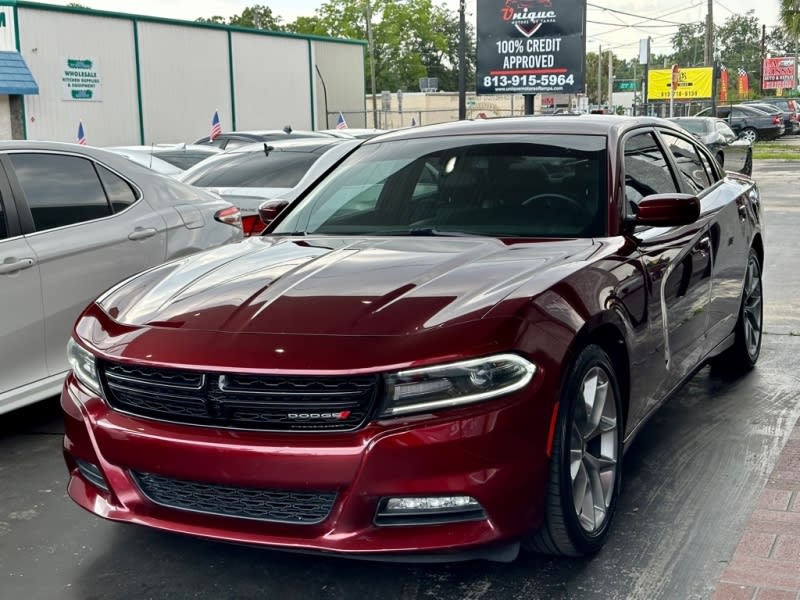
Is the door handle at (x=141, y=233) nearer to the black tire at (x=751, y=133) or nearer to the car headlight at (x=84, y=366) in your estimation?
the car headlight at (x=84, y=366)

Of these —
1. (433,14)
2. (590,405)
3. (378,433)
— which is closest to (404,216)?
(590,405)

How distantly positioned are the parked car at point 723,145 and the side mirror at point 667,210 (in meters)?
14.9

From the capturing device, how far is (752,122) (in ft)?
157

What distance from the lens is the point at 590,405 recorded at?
366 centimetres

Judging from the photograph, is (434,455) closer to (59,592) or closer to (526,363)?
(526,363)

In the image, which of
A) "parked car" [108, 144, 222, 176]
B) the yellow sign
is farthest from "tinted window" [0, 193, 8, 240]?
the yellow sign

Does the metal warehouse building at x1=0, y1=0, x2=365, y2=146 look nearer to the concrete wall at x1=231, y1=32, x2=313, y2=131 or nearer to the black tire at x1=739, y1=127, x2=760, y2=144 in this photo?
the concrete wall at x1=231, y1=32, x2=313, y2=131

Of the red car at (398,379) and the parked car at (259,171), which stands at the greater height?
the parked car at (259,171)

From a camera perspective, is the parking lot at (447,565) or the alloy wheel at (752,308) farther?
the alloy wheel at (752,308)

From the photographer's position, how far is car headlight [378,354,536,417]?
10.3 ft

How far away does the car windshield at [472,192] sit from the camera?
4438 mm

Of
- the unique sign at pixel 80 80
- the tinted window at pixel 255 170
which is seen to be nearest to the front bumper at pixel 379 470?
the tinted window at pixel 255 170

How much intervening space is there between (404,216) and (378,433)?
1.72 metres

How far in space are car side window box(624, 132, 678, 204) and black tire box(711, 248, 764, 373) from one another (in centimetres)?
117
